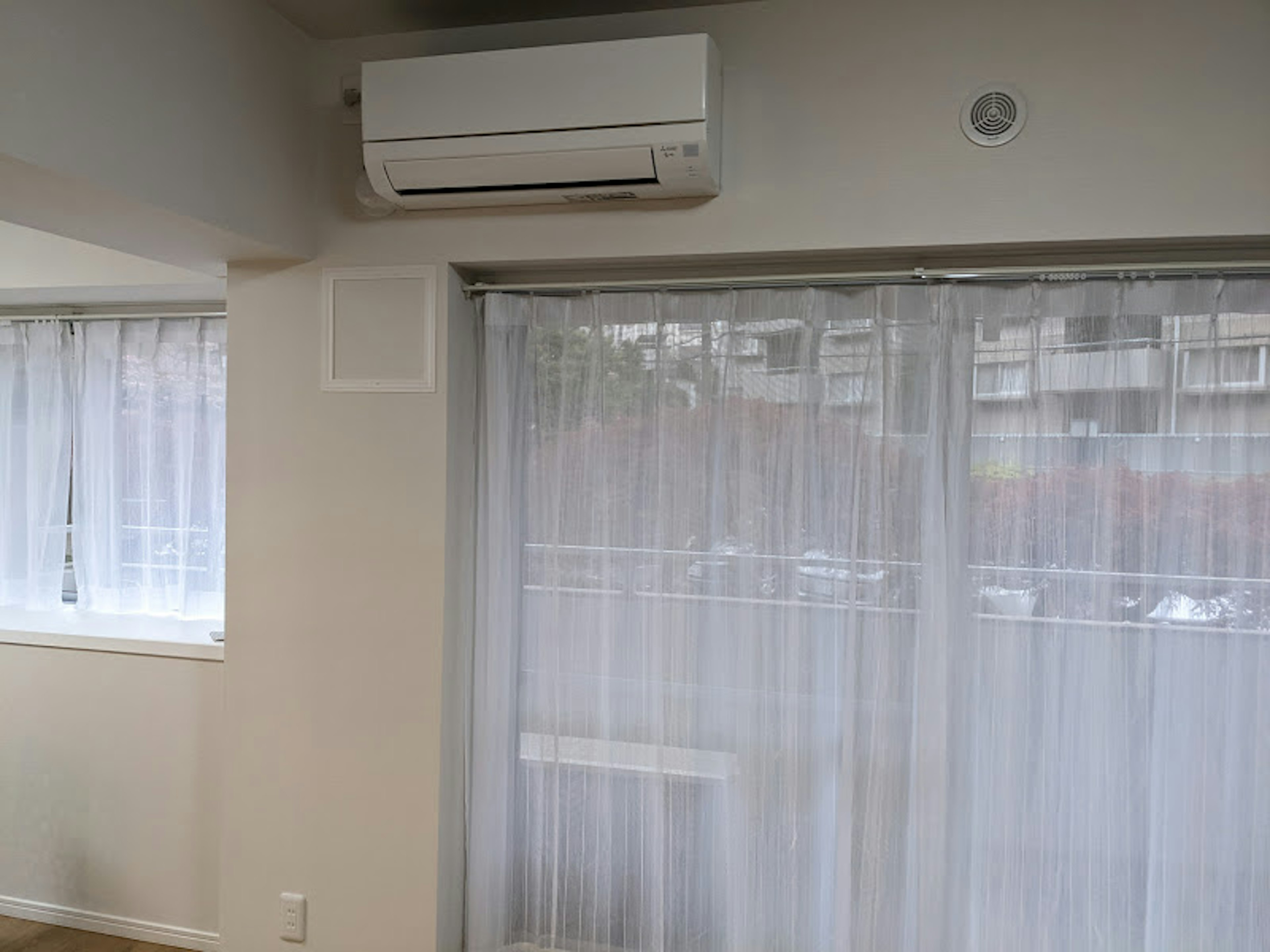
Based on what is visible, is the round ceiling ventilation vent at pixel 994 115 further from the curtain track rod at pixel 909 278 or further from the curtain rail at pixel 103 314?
the curtain rail at pixel 103 314

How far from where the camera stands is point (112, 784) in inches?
120

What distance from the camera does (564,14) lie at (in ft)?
7.85

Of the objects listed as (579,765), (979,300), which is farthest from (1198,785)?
(579,765)

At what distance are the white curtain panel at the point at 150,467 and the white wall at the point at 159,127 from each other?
0.79m

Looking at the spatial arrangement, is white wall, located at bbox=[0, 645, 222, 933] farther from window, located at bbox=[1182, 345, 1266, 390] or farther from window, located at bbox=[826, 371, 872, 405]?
window, located at bbox=[1182, 345, 1266, 390]

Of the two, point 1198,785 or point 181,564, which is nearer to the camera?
point 1198,785

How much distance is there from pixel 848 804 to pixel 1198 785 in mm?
793

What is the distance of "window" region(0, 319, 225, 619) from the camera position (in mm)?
3277

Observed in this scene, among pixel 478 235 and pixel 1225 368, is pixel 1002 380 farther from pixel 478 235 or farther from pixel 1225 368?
pixel 478 235

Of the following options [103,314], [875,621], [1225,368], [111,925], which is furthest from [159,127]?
[111,925]

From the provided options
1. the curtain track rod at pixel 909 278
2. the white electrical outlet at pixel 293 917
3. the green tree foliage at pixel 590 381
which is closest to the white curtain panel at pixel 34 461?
the white electrical outlet at pixel 293 917

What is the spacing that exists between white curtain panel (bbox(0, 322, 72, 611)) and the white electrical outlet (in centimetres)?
165

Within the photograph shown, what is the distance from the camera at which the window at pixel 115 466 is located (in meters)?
3.28

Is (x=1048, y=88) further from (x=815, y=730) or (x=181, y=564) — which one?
(x=181, y=564)
